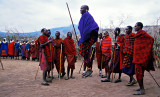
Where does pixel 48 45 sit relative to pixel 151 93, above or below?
above

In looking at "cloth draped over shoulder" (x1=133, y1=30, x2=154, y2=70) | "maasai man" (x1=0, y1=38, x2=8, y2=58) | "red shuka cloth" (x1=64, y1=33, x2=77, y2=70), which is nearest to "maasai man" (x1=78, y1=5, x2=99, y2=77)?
"red shuka cloth" (x1=64, y1=33, x2=77, y2=70)

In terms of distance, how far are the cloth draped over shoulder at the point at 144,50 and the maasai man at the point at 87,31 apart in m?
1.49

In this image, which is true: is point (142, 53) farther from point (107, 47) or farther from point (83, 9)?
point (83, 9)

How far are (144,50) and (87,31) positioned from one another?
75.1 inches

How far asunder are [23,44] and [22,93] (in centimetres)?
1153

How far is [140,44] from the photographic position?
12.2 feet

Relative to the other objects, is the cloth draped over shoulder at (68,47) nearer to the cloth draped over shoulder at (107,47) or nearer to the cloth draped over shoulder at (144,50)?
the cloth draped over shoulder at (107,47)

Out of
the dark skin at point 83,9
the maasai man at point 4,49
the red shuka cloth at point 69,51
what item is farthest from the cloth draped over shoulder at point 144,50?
the maasai man at point 4,49

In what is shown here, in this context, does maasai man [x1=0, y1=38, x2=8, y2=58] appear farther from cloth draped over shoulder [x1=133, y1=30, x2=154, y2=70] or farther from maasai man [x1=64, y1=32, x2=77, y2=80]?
cloth draped over shoulder [x1=133, y1=30, x2=154, y2=70]

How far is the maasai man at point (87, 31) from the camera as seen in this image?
15.3 ft

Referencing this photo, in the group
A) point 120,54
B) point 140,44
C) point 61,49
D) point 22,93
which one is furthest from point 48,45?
point 140,44

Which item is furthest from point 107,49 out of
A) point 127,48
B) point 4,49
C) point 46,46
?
point 4,49

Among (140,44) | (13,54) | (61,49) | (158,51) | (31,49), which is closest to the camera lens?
(140,44)

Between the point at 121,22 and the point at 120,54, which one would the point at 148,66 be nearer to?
the point at 120,54
